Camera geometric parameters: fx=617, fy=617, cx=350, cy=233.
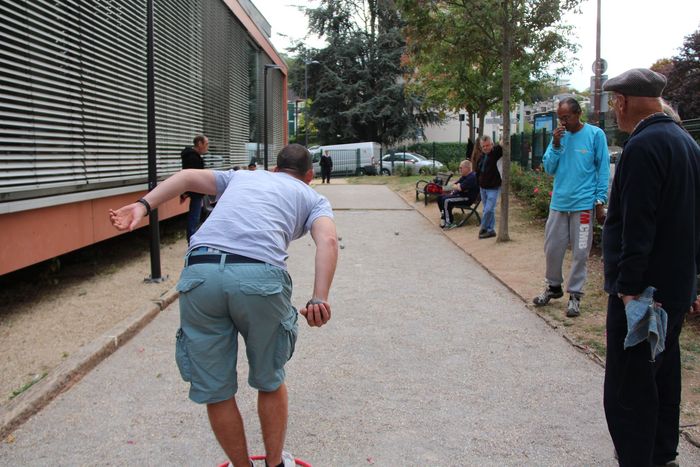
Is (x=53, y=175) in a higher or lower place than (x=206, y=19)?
lower

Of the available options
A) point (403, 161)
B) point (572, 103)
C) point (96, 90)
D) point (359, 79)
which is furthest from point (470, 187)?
point (359, 79)

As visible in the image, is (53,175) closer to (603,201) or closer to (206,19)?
(603,201)

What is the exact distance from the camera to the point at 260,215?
2791mm

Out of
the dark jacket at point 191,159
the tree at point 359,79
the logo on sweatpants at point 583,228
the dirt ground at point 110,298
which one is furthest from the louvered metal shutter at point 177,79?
the tree at point 359,79

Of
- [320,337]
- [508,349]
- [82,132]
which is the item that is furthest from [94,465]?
[82,132]

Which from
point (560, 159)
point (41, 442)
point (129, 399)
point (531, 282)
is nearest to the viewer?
point (41, 442)

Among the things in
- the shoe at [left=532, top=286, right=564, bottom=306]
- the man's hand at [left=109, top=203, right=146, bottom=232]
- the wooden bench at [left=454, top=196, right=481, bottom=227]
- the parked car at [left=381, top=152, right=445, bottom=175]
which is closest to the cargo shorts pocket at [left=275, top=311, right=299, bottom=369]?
the man's hand at [left=109, top=203, right=146, bottom=232]

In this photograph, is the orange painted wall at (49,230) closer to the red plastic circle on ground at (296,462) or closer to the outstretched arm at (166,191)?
the outstretched arm at (166,191)

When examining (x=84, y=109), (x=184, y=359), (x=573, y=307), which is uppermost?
(x=84, y=109)

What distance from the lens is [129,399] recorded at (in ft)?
13.5

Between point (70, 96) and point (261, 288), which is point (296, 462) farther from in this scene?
point (70, 96)

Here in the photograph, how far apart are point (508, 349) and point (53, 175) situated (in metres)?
5.24

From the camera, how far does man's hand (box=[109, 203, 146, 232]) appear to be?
285 cm

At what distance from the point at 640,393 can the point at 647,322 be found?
0.35 metres
